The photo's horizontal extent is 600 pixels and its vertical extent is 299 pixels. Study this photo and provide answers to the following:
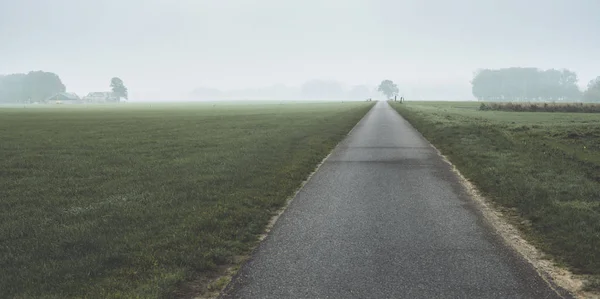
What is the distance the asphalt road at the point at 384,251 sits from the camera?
495cm

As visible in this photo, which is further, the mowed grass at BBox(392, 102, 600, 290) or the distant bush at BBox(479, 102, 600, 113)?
the distant bush at BBox(479, 102, 600, 113)

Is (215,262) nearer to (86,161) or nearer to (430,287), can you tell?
(430,287)

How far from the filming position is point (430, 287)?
195 inches

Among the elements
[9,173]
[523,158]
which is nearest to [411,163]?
[523,158]

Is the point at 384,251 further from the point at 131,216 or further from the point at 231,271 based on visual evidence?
the point at 131,216

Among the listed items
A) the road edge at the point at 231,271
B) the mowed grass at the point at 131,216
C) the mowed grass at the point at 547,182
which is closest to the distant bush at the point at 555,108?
the mowed grass at the point at 547,182

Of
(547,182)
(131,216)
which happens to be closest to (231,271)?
(131,216)

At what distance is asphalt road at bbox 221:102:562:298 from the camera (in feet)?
16.3

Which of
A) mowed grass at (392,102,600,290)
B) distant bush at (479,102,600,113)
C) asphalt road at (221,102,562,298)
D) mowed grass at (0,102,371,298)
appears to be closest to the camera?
asphalt road at (221,102,562,298)

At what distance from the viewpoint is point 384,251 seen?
6.12 metres

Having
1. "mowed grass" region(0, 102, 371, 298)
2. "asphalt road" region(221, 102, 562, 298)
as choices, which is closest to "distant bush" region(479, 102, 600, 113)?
"mowed grass" region(0, 102, 371, 298)

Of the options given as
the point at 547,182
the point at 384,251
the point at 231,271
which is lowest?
the point at 231,271

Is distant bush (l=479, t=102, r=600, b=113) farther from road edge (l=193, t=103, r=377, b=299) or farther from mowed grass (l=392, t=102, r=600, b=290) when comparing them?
road edge (l=193, t=103, r=377, b=299)

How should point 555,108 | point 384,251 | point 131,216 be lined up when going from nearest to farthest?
point 384,251 → point 131,216 → point 555,108
